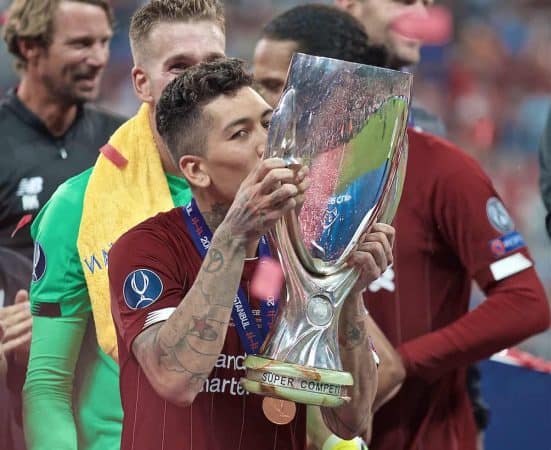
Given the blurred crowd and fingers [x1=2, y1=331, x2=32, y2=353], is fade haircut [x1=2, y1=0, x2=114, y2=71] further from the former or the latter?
the blurred crowd

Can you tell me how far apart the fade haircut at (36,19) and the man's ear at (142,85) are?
67 centimetres

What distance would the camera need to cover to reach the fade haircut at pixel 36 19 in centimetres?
300

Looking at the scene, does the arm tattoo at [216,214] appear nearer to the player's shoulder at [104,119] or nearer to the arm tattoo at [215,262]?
the arm tattoo at [215,262]

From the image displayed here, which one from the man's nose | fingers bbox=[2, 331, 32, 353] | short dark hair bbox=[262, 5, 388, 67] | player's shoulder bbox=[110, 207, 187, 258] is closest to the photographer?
player's shoulder bbox=[110, 207, 187, 258]

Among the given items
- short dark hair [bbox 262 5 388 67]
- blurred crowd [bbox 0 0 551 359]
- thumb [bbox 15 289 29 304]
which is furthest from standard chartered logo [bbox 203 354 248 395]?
blurred crowd [bbox 0 0 551 359]

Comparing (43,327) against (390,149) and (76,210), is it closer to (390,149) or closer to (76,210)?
(76,210)

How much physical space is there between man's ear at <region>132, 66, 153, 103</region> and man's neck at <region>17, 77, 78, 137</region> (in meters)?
0.65

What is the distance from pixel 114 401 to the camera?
2.22 meters

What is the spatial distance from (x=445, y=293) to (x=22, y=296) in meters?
0.92

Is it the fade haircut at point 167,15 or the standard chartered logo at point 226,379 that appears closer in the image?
the standard chartered logo at point 226,379

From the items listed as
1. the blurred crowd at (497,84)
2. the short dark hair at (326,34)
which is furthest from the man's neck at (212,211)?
the blurred crowd at (497,84)

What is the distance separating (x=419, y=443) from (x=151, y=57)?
1.03m

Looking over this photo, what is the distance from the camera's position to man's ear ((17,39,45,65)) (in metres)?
3.06

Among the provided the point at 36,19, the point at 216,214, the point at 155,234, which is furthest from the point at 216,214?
the point at 36,19
